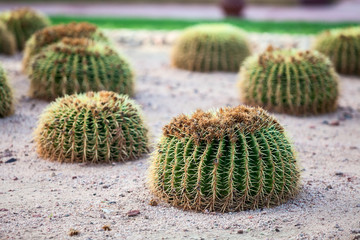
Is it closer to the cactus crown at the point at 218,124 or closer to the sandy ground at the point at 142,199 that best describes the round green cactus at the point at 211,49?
the sandy ground at the point at 142,199

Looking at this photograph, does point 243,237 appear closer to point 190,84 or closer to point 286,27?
point 190,84

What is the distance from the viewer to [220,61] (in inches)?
416

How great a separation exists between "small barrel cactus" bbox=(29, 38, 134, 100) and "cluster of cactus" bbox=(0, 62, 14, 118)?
769 millimetres

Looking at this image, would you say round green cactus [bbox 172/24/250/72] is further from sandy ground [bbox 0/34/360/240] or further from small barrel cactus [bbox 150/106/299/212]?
small barrel cactus [bbox 150/106/299/212]

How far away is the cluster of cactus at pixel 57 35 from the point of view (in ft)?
29.3

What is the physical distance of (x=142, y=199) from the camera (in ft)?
15.5

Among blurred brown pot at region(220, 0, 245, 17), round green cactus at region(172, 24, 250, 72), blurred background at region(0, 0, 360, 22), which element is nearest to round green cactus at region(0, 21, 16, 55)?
round green cactus at region(172, 24, 250, 72)

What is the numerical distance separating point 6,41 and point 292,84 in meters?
6.51


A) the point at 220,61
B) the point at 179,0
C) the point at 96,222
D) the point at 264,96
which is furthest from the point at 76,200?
the point at 179,0

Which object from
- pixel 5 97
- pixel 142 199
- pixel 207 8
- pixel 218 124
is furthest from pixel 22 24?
pixel 207 8

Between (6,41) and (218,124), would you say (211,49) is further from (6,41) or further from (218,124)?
(218,124)

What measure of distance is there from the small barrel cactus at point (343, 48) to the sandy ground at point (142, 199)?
3.09 metres

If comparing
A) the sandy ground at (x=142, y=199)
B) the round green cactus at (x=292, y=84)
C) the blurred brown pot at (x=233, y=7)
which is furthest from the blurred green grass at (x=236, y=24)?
the sandy ground at (x=142, y=199)

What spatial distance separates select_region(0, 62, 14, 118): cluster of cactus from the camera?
695 centimetres
